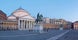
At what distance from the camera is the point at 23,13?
12756cm

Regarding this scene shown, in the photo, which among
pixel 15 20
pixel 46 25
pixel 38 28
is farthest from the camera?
pixel 46 25

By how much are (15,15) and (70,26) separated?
44278 millimetres

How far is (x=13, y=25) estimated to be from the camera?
389 feet

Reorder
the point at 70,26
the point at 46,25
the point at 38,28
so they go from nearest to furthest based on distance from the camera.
A: 1. the point at 38,28
2. the point at 46,25
3. the point at 70,26

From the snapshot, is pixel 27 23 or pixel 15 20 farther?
pixel 15 20

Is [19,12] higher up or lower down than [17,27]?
higher up

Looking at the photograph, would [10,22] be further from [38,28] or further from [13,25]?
[38,28]

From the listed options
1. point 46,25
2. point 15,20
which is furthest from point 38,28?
point 46,25

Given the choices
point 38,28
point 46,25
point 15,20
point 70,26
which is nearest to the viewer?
point 38,28

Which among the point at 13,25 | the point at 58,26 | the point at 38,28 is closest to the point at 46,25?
the point at 58,26

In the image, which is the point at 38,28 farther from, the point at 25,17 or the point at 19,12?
the point at 19,12

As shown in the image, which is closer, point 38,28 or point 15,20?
point 38,28

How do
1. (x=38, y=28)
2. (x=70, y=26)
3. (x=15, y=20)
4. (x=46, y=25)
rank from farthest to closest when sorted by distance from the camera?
(x=70, y=26)
(x=46, y=25)
(x=15, y=20)
(x=38, y=28)

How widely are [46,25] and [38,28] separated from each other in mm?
79772
